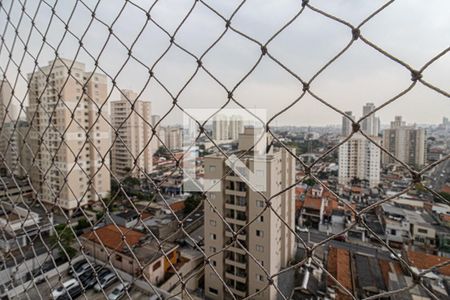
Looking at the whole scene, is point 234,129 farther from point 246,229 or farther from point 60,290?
point 246,229

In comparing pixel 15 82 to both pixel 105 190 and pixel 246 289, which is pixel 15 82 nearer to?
pixel 246 289

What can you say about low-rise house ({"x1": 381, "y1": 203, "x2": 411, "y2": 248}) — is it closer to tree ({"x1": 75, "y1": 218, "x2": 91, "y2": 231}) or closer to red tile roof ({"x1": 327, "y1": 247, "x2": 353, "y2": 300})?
red tile roof ({"x1": 327, "y1": 247, "x2": 353, "y2": 300})

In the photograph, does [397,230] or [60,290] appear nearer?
[60,290]

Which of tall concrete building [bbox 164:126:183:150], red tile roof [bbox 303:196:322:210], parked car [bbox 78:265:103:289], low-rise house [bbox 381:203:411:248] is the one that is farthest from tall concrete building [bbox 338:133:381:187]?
parked car [bbox 78:265:103:289]

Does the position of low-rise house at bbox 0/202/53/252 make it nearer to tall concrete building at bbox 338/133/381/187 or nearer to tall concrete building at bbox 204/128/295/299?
tall concrete building at bbox 204/128/295/299

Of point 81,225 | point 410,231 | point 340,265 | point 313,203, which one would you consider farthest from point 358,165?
point 81,225

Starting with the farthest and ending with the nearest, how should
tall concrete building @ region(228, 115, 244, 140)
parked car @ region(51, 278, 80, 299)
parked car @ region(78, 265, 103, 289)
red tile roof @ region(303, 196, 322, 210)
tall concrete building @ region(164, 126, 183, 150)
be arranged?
red tile roof @ region(303, 196, 322, 210) → tall concrete building @ region(164, 126, 183, 150) → tall concrete building @ region(228, 115, 244, 140) → parked car @ region(51, 278, 80, 299) → parked car @ region(78, 265, 103, 289)

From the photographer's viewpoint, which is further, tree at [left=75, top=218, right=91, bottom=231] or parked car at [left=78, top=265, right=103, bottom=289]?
tree at [left=75, top=218, right=91, bottom=231]

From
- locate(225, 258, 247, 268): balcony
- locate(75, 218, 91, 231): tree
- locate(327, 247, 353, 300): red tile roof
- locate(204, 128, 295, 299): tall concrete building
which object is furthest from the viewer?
locate(75, 218, 91, 231): tree

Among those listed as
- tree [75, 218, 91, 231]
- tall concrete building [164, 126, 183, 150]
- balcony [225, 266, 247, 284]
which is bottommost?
balcony [225, 266, 247, 284]

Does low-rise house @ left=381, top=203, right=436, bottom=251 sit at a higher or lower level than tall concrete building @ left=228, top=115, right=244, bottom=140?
lower

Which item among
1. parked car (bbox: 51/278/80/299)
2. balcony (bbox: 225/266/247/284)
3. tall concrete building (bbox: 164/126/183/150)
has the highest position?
tall concrete building (bbox: 164/126/183/150)

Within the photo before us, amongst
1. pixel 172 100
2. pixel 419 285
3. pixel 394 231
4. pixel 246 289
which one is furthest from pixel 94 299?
pixel 394 231

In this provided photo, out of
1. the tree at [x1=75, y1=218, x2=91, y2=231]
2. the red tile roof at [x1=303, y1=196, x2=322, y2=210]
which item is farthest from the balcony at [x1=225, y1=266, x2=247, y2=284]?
the tree at [x1=75, y1=218, x2=91, y2=231]
